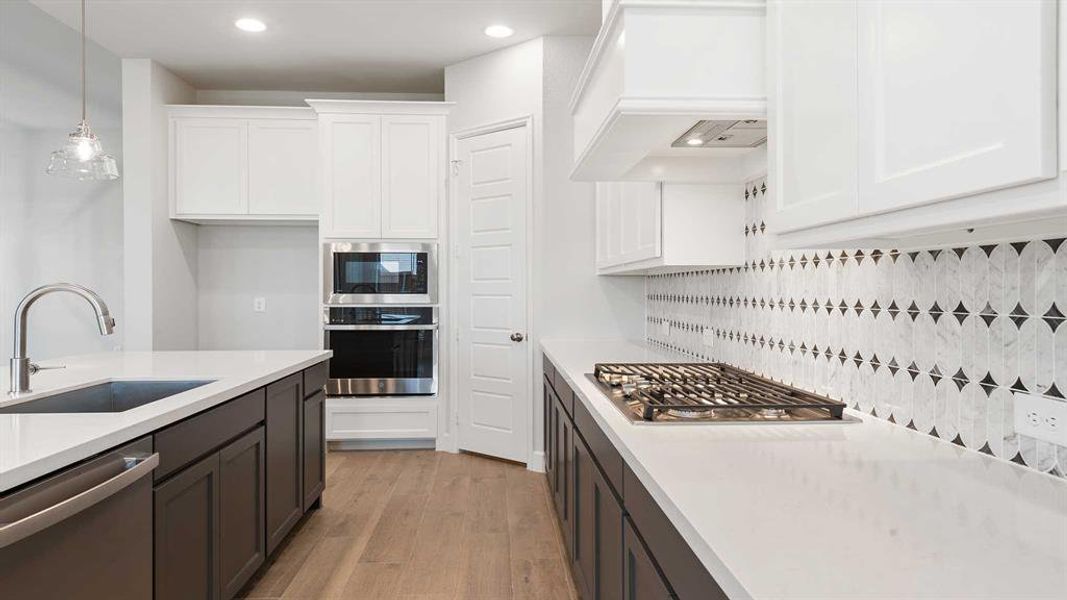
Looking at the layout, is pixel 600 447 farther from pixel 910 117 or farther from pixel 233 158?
pixel 233 158

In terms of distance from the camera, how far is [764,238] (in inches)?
88.1

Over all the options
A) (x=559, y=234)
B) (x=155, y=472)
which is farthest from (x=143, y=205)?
(x=155, y=472)

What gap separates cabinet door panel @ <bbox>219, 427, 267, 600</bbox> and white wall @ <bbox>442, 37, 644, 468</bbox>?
201 centimetres

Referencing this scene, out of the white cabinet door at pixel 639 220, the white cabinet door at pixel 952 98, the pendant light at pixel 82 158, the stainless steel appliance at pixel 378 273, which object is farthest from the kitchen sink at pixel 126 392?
the stainless steel appliance at pixel 378 273

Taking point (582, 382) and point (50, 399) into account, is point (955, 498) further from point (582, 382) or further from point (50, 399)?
point (50, 399)

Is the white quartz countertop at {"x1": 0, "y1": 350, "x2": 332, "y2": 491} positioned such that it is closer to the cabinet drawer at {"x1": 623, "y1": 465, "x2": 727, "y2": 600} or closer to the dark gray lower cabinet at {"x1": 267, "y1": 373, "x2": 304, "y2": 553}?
the dark gray lower cabinet at {"x1": 267, "y1": 373, "x2": 304, "y2": 553}

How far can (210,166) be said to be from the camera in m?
4.66

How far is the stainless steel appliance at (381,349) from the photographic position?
14.7 feet

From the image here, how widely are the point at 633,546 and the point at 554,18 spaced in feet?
10.8

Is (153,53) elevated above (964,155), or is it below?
above

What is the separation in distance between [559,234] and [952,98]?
3305 millimetres

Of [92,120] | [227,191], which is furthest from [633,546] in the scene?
[92,120]

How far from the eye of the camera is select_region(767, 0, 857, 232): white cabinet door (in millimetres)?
1083

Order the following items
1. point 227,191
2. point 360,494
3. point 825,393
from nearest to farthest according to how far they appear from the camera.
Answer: point 825,393 < point 360,494 < point 227,191
